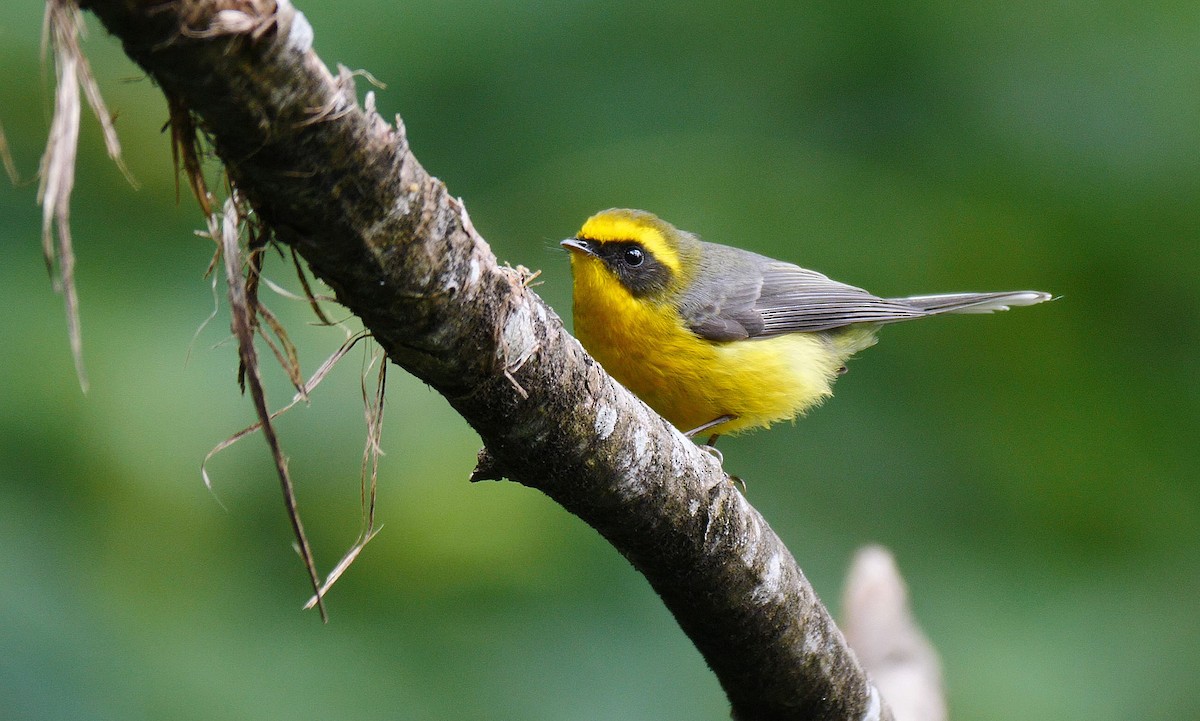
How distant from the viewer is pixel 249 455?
12.1ft

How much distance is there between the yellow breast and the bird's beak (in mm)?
42

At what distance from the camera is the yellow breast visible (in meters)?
4.12

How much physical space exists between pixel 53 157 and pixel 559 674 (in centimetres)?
304

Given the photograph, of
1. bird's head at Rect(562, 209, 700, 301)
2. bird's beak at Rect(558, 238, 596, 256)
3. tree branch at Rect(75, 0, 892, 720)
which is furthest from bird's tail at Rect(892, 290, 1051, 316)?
tree branch at Rect(75, 0, 892, 720)

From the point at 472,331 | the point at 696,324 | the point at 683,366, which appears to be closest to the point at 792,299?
the point at 696,324

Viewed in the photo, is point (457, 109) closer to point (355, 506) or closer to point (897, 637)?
point (355, 506)

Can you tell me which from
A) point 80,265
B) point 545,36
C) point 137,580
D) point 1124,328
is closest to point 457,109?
point 545,36

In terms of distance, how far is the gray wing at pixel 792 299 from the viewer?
4414 millimetres

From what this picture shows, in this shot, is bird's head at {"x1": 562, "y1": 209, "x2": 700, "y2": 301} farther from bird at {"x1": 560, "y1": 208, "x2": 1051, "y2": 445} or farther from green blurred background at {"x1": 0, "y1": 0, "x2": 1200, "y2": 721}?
green blurred background at {"x1": 0, "y1": 0, "x2": 1200, "y2": 721}

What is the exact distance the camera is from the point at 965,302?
4.69 metres

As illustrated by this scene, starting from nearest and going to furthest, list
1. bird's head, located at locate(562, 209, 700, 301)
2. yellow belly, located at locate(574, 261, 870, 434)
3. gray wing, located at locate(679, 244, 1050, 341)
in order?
1. yellow belly, located at locate(574, 261, 870, 434)
2. bird's head, located at locate(562, 209, 700, 301)
3. gray wing, located at locate(679, 244, 1050, 341)

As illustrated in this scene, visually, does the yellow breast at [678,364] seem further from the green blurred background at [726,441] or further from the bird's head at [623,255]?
the green blurred background at [726,441]

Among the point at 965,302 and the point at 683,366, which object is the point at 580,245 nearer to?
the point at 683,366

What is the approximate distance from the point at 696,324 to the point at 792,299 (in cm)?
65
